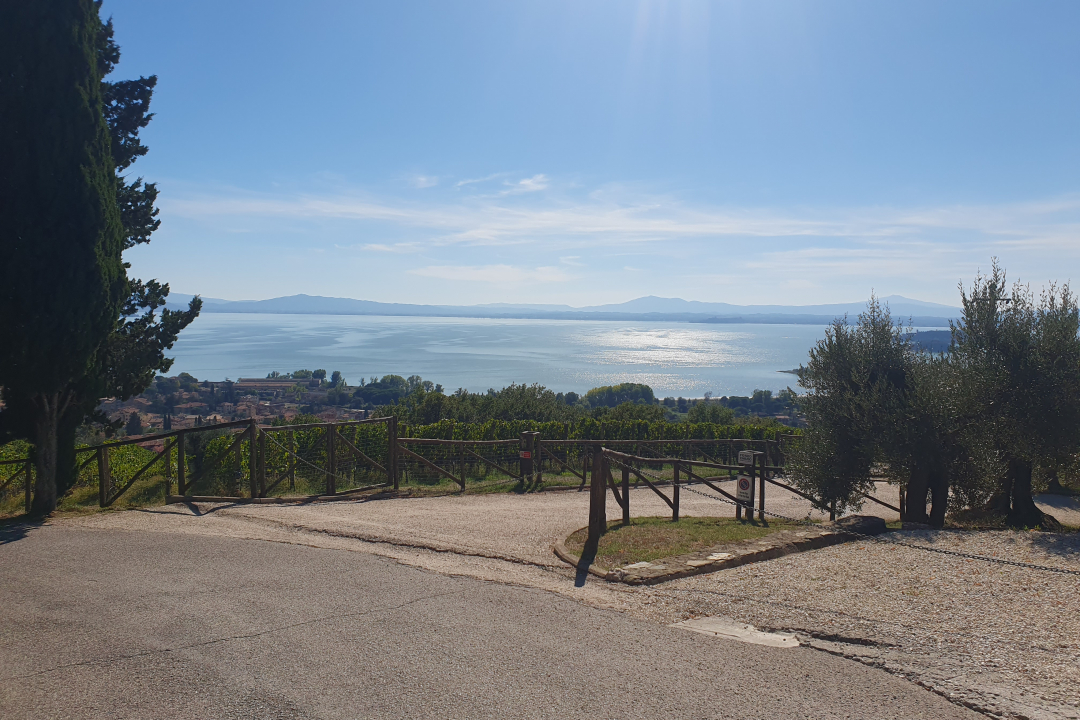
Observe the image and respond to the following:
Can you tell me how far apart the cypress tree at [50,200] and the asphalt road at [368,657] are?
3.67m

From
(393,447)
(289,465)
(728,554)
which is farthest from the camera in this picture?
(289,465)

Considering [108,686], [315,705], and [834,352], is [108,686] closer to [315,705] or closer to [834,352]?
[315,705]

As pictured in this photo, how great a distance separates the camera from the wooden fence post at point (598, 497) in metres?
8.49

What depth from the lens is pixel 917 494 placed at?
37.3 feet

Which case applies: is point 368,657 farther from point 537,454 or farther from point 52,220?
point 537,454

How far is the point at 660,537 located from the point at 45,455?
9.27m

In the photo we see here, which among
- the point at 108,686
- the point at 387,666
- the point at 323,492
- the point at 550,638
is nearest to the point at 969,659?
the point at 550,638

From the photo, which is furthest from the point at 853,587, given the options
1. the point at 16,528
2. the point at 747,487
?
the point at 16,528

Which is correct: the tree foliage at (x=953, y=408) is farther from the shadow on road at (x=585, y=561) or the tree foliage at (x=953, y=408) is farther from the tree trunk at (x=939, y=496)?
the shadow on road at (x=585, y=561)

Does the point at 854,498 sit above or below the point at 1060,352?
below

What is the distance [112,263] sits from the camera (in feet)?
32.5

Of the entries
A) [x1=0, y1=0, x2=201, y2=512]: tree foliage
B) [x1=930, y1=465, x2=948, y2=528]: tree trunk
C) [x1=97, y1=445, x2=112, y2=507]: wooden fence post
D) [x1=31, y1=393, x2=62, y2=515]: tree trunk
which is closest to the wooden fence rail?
[x1=97, y1=445, x2=112, y2=507]: wooden fence post

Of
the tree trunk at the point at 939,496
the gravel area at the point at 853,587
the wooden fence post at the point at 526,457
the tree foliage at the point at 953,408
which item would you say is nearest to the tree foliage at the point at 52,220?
the gravel area at the point at 853,587

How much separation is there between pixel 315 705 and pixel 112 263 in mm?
8427
